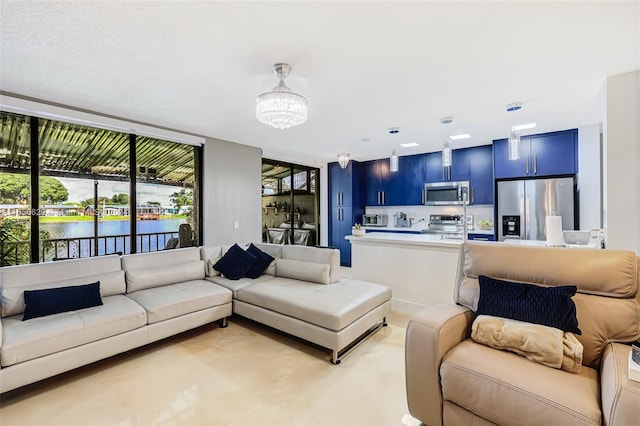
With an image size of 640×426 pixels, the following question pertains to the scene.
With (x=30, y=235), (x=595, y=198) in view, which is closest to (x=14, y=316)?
(x=30, y=235)

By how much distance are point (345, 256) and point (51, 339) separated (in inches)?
201

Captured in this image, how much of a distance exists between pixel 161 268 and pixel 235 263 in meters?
0.83

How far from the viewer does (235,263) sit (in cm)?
361

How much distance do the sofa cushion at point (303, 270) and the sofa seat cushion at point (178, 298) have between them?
2.31 ft

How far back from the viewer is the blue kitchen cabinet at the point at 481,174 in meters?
5.06

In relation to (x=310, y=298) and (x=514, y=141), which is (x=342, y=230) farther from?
(x=514, y=141)

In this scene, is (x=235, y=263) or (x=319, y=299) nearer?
(x=319, y=299)

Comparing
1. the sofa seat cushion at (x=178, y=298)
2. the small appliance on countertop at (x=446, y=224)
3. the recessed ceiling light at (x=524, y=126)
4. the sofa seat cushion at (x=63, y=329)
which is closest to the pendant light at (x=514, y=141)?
the recessed ceiling light at (x=524, y=126)

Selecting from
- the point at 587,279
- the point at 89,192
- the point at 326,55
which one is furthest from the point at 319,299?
the point at 89,192

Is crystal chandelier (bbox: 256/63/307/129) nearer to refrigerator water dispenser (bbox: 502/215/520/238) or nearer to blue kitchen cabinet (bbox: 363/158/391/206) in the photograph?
refrigerator water dispenser (bbox: 502/215/520/238)

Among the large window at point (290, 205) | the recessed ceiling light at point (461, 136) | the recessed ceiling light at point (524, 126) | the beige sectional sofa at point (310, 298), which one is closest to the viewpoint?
the beige sectional sofa at point (310, 298)

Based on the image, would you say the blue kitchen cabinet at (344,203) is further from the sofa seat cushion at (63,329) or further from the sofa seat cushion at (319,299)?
the sofa seat cushion at (63,329)

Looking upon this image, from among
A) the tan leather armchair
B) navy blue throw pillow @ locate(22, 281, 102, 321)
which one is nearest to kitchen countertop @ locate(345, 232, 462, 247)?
the tan leather armchair

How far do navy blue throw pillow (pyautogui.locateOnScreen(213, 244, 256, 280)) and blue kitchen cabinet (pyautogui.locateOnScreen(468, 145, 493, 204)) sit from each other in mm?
4128
